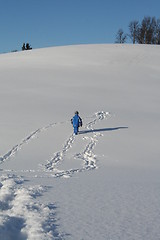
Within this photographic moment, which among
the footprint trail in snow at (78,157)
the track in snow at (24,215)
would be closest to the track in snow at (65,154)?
the footprint trail in snow at (78,157)

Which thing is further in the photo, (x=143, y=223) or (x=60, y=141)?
(x=60, y=141)

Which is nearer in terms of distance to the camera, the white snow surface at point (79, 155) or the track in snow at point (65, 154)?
the white snow surface at point (79, 155)

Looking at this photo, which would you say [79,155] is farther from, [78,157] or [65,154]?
[65,154]

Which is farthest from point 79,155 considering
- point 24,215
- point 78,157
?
point 24,215

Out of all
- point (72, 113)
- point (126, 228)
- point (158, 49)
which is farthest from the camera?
point (158, 49)

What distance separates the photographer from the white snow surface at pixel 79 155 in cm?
501

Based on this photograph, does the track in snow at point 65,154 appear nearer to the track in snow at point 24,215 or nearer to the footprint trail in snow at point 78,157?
the footprint trail in snow at point 78,157

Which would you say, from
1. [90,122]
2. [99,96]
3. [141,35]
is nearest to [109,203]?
[90,122]

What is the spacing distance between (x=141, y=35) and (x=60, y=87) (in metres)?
51.0

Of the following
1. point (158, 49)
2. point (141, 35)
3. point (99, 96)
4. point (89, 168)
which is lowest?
point (89, 168)

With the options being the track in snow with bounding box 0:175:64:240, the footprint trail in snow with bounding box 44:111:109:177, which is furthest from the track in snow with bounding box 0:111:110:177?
the track in snow with bounding box 0:175:64:240

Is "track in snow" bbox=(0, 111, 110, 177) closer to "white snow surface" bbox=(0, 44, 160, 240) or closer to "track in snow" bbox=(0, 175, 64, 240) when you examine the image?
"white snow surface" bbox=(0, 44, 160, 240)

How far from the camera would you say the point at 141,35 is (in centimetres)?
6944

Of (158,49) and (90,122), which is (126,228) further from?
(158,49)
